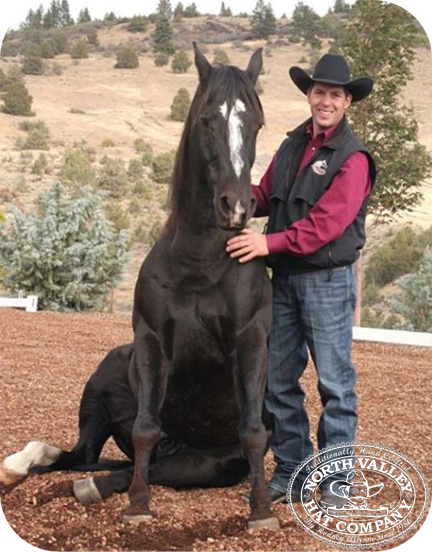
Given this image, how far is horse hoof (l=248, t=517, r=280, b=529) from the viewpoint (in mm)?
3969

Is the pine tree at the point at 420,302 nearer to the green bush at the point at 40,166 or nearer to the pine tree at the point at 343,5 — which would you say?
the pine tree at the point at 343,5

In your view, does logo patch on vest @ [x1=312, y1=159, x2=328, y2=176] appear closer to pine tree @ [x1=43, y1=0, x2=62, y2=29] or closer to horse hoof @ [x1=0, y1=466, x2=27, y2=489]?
horse hoof @ [x1=0, y1=466, x2=27, y2=489]

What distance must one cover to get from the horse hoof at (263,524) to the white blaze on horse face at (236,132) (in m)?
1.52

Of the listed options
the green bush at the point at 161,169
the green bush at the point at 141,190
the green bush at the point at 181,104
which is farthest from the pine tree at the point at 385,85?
the green bush at the point at 181,104

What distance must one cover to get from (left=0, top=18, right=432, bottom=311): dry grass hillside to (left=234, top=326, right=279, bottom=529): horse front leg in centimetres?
2711

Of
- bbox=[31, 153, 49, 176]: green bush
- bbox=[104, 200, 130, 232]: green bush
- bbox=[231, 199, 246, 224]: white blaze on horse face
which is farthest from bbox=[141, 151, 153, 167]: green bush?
bbox=[231, 199, 246, 224]: white blaze on horse face

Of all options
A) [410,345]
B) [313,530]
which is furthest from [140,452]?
[410,345]

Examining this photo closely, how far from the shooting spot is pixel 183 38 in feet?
161

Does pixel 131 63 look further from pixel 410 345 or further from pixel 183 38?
pixel 410 345

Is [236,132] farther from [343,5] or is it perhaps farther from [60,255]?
[343,5]

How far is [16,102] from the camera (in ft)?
142

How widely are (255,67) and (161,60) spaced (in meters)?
47.5

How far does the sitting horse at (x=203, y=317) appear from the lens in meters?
3.89

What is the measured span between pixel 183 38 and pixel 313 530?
154ft
